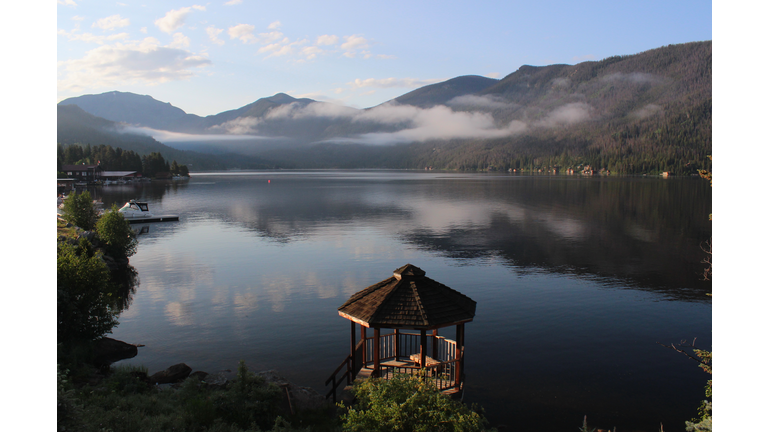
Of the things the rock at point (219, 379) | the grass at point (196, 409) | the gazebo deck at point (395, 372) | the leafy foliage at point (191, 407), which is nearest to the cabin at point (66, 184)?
the rock at point (219, 379)

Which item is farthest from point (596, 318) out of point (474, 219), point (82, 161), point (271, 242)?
point (82, 161)

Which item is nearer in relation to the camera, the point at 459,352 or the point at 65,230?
the point at 459,352

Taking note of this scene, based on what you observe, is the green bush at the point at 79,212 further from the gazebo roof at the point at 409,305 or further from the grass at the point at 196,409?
the gazebo roof at the point at 409,305

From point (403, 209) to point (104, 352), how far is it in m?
68.5

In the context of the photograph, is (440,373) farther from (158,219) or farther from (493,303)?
(158,219)

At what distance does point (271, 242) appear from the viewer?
169 ft

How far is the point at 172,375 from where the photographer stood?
17.9 m

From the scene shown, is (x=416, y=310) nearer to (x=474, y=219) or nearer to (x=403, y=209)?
(x=474, y=219)

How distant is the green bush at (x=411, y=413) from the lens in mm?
10688

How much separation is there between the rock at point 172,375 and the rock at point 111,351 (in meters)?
3.48

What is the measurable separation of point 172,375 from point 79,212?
44.2 meters

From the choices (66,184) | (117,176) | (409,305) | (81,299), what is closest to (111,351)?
(81,299)

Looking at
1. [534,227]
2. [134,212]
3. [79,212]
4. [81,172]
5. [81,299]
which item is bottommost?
[81,299]

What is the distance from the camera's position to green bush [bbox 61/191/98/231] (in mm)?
52469
